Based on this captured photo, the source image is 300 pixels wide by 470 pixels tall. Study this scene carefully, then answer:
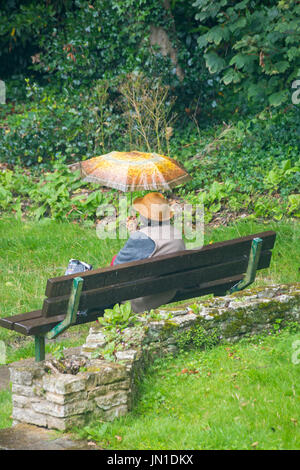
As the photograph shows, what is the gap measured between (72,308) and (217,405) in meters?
1.23

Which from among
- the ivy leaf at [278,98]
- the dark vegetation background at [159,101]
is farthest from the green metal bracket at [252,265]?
the ivy leaf at [278,98]

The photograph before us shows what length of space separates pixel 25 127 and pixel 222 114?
334cm

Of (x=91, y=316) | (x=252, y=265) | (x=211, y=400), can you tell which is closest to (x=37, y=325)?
(x=91, y=316)

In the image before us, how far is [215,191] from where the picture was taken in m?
9.15

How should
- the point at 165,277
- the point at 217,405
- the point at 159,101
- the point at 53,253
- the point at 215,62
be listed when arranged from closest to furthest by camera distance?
1. the point at 217,405
2. the point at 165,277
3. the point at 53,253
4. the point at 215,62
5. the point at 159,101

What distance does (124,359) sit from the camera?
4375 millimetres

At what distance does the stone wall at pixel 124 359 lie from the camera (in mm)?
3979

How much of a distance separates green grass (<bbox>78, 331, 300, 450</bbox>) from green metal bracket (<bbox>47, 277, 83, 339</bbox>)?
65cm

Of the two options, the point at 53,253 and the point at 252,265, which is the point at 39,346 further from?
the point at 53,253

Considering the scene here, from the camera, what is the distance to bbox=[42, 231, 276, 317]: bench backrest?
477cm

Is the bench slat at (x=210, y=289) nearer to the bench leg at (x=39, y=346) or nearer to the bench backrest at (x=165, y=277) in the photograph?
the bench backrest at (x=165, y=277)

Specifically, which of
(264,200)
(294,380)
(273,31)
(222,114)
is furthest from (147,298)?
(222,114)

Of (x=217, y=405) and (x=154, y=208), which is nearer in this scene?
(x=217, y=405)

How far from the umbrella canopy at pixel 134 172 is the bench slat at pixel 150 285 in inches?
30.1
